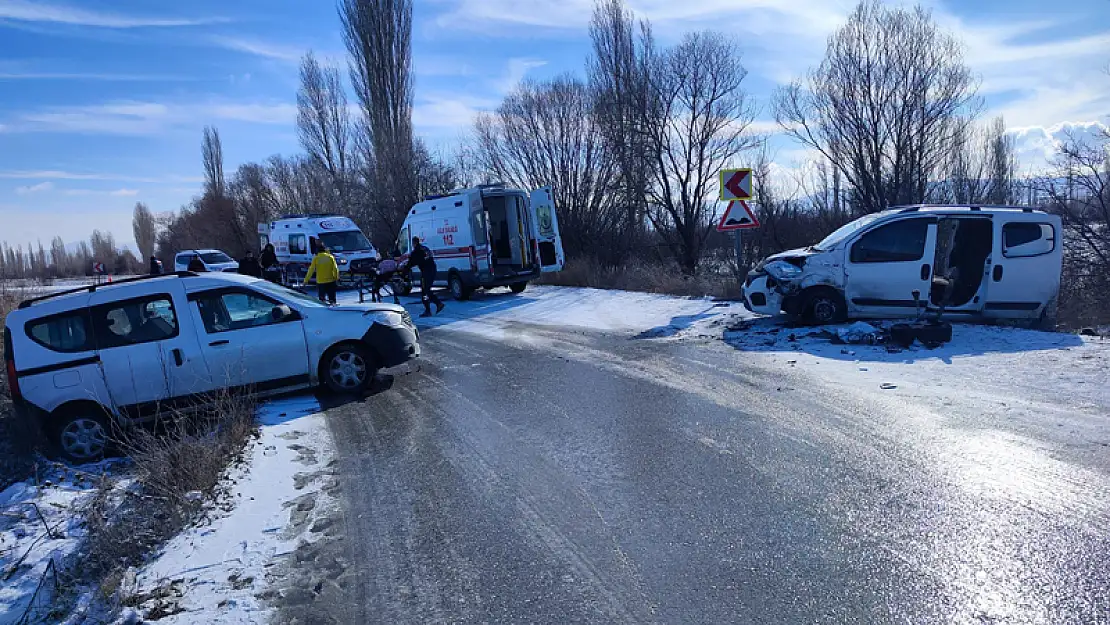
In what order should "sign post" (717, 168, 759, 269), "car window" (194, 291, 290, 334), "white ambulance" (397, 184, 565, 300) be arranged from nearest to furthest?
"car window" (194, 291, 290, 334)
"sign post" (717, 168, 759, 269)
"white ambulance" (397, 184, 565, 300)

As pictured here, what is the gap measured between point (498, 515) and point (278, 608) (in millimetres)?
1493

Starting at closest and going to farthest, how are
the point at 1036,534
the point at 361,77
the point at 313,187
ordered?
the point at 1036,534 < the point at 361,77 < the point at 313,187

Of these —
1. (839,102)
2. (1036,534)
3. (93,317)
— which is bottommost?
(1036,534)

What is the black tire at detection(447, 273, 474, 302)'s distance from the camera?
18938 mm

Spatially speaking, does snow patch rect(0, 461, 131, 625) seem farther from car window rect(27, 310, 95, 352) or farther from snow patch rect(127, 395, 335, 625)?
car window rect(27, 310, 95, 352)

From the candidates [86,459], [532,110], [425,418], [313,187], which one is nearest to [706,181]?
[532,110]

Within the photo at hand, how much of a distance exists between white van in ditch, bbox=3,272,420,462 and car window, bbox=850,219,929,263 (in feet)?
23.4

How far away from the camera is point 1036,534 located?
154 inches

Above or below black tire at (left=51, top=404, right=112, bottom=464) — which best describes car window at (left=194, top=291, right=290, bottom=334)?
above

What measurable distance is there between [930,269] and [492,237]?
12.2 m

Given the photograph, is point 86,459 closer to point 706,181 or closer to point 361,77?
point 706,181

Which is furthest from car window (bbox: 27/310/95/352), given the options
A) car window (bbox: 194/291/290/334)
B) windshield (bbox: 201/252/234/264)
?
windshield (bbox: 201/252/234/264)

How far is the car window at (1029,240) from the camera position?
391 inches

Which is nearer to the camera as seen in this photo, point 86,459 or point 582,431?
point 582,431
